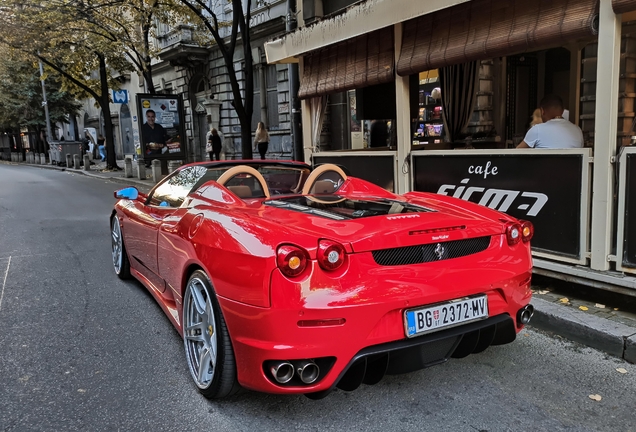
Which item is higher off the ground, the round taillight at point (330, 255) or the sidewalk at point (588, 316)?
the round taillight at point (330, 255)

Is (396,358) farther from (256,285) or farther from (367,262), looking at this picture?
(256,285)

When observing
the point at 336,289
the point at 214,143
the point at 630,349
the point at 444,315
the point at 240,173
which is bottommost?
the point at 630,349

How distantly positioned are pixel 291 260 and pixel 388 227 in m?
0.60

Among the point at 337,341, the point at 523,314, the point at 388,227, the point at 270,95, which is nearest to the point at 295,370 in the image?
the point at 337,341

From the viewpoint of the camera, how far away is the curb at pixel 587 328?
11.4ft

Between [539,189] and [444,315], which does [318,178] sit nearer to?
[444,315]

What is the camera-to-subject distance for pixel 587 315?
3.94m

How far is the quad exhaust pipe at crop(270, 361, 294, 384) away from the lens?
238 centimetres

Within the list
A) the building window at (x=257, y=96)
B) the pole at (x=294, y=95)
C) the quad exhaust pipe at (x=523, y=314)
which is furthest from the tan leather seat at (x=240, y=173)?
the building window at (x=257, y=96)

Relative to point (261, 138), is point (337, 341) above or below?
below

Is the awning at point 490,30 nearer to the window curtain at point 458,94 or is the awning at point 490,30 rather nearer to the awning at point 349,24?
the awning at point 349,24

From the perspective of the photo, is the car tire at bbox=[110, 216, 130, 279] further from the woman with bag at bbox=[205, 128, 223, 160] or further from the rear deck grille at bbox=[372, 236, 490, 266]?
the woman with bag at bbox=[205, 128, 223, 160]

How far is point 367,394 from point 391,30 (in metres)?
4.94

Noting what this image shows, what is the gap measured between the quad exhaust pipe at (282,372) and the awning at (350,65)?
4784mm
